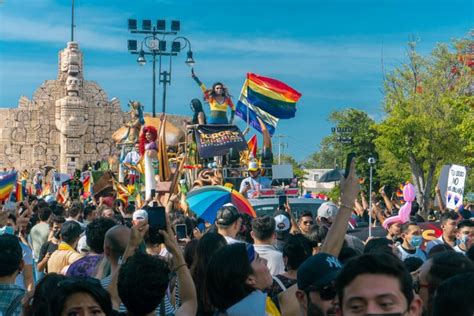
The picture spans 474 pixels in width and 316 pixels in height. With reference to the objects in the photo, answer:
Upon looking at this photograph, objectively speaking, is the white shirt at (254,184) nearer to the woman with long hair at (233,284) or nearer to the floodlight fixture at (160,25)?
the woman with long hair at (233,284)

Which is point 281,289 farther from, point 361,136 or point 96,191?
point 361,136

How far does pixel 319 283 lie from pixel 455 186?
1006 cm

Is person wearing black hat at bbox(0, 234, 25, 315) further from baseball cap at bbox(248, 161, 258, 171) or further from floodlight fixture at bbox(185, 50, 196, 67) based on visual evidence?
floodlight fixture at bbox(185, 50, 196, 67)

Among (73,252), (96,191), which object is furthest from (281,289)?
(96,191)

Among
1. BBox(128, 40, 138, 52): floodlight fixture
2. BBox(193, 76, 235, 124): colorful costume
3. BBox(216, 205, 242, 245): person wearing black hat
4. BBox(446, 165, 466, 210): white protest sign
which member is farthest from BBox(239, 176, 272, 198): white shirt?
BBox(128, 40, 138, 52): floodlight fixture

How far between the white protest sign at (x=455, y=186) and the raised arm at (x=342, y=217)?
349 inches

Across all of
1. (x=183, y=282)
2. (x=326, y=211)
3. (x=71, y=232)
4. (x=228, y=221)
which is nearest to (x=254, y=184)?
(x=326, y=211)

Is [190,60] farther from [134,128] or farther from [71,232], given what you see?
[71,232]

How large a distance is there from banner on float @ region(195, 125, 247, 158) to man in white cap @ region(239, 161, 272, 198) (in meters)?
2.02

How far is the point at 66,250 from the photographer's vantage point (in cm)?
842

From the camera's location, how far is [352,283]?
3484 millimetres

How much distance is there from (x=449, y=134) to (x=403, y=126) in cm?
194

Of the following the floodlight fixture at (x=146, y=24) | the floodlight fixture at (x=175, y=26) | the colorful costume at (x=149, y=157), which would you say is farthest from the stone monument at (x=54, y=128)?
the colorful costume at (x=149, y=157)

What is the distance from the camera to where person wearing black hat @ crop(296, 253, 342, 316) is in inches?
172
